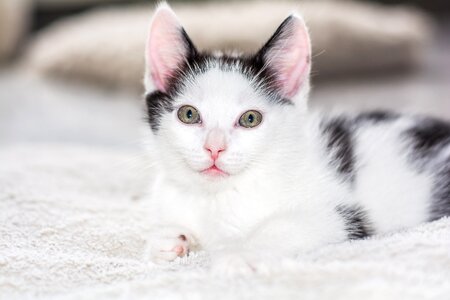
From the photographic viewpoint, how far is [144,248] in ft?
4.63

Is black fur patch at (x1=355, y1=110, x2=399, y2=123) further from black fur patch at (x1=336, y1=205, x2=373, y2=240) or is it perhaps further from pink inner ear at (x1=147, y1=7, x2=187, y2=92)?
pink inner ear at (x1=147, y1=7, x2=187, y2=92)

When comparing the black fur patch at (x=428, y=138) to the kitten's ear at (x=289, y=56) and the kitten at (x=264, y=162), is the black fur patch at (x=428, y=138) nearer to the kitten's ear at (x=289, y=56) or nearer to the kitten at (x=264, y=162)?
the kitten at (x=264, y=162)

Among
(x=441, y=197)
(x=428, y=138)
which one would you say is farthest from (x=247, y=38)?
(x=441, y=197)

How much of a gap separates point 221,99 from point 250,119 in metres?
0.07

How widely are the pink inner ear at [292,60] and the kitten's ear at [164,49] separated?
187mm

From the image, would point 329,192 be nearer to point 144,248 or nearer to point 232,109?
point 232,109

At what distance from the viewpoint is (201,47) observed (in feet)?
10.7

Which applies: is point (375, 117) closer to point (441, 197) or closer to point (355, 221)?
point (441, 197)

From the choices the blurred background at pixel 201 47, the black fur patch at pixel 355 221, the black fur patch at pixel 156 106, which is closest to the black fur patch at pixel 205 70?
Result: the black fur patch at pixel 156 106

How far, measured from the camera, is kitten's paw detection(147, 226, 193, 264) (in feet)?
4.29

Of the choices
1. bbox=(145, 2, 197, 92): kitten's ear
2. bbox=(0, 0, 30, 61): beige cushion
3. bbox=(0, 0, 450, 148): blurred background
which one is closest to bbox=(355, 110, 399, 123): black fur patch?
bbox=(145, 2, 197, 92): kitten's ear

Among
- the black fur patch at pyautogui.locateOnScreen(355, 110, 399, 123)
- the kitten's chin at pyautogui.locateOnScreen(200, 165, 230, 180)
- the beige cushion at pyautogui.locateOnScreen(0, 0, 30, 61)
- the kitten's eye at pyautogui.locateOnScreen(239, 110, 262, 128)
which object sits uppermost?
the beige cushion at pyautogui.locateOnScreen(0, 0, 30, 61)

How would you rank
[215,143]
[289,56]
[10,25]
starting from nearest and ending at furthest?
[215,143], [289,56], [10,25]

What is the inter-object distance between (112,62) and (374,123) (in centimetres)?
222
